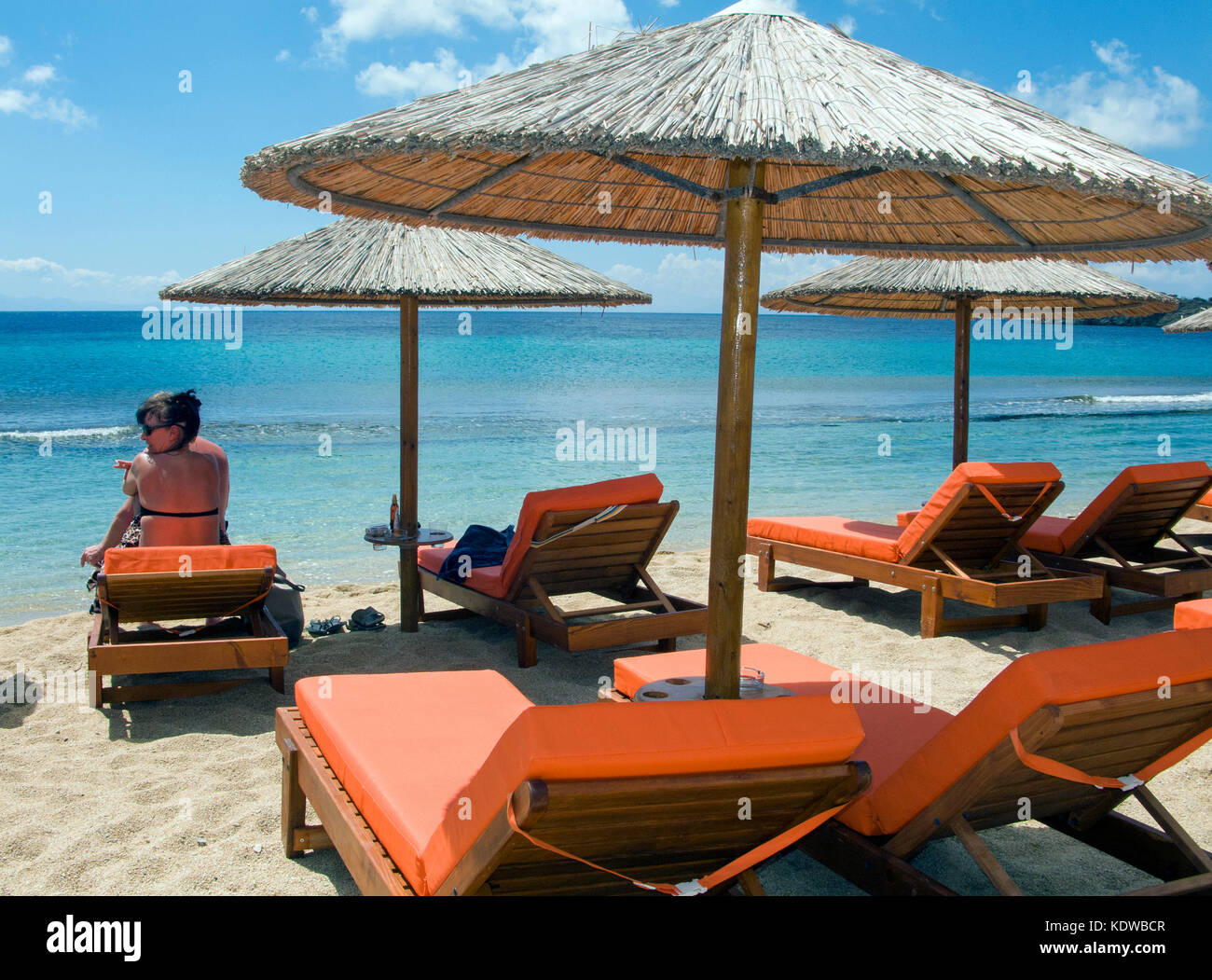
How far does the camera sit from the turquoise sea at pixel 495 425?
10.4m

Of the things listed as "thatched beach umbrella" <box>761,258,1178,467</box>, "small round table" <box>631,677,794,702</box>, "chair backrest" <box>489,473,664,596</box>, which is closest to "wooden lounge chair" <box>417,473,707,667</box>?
"chair backrest" <box>489,473,664,596</box>

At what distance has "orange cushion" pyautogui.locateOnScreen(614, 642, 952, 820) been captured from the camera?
2.96 metres

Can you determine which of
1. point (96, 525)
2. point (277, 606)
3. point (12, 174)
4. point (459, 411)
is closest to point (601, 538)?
point (277, 606)

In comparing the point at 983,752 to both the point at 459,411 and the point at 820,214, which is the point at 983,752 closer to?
the point at 820,214

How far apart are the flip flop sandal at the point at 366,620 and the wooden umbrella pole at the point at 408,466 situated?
0.42 ft

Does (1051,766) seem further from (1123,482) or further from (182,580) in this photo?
(1123,482)

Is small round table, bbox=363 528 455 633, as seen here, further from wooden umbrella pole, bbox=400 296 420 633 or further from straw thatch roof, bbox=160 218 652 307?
straw thatch roof, bbox=160 218 652 307

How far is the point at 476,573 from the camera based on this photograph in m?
5.41

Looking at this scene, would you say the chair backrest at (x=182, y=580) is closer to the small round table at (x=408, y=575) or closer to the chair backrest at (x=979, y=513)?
the small round table at (x=408, y=575)

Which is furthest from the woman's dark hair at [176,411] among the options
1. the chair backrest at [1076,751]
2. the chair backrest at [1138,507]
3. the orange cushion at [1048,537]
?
the chair backrest at [1138,507]

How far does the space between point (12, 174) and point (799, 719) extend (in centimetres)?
6716

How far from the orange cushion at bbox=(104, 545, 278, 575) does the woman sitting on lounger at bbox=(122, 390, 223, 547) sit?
48 centimetres

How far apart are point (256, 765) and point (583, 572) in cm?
202
